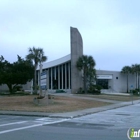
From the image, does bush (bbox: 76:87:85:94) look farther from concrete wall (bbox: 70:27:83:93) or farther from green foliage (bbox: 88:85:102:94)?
green foliage (bbox: 88:85:102:94)

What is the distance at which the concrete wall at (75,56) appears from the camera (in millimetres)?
64250

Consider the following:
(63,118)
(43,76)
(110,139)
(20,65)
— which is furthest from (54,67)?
(110,139)

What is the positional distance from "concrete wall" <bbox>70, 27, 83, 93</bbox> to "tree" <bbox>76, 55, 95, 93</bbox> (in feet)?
4.12

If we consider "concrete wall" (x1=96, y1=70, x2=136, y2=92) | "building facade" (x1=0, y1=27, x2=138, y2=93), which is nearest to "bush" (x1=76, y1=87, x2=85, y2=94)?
"building facade" (x1=0, y1=27, x2=138, y2=93)

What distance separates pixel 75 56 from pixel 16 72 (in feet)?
52.9

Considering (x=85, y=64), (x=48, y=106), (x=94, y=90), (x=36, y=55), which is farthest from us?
(x=94, y=90)

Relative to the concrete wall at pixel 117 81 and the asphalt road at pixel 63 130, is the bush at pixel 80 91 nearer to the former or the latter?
the concrete wall at pixel 117 81

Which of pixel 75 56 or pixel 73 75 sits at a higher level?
pixel 75 56

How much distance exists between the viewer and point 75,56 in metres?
65.4

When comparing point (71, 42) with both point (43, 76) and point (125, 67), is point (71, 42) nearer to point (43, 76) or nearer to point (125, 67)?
point (125, 67)

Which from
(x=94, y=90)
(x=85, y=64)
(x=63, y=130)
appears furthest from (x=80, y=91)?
(x=63, y=130)

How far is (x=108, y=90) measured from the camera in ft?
275

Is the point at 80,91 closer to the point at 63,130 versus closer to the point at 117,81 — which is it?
the point at 117,81

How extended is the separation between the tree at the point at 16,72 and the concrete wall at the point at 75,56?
11429 mm
